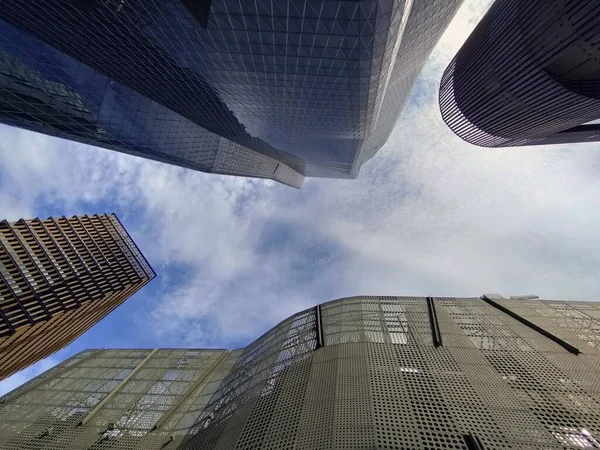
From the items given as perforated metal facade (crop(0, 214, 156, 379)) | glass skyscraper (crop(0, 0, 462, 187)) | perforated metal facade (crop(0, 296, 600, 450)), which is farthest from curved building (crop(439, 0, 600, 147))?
perforated metal facade (crop(0, 214, 156, 379))

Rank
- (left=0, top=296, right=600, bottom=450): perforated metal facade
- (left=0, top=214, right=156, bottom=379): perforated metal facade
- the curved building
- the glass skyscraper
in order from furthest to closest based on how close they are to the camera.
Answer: (left=0, top=214, right=156, bottom=379): perforated metal facade
the curved building
the glass skyscraper
(left=0, top=296, right=600, bottom=450): perforated metal facade

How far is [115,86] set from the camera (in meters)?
66.7

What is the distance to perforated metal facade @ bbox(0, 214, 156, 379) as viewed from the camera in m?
52.0

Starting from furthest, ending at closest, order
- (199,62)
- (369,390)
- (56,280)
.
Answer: (56,280) < (199,62) < (369,390)

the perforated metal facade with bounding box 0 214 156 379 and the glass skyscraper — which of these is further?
the perforated metal facade with bounding box 0 214 156 379

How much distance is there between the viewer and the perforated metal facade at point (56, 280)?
52.0 metres

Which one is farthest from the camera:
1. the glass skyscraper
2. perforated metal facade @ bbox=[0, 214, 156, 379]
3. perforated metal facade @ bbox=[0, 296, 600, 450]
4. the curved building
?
perforated metal facade @ bbox=[0, 214, 156, 379]

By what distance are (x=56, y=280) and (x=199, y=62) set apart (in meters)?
47.9

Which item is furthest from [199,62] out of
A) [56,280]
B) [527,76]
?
[527,76]

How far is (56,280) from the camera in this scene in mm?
60594

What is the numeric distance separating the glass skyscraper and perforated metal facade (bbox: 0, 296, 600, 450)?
92.4 feet

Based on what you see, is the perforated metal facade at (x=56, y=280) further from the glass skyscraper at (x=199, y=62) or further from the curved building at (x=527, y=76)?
the curved building at (x=527, y=76)

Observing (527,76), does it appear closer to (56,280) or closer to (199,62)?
(199,62)

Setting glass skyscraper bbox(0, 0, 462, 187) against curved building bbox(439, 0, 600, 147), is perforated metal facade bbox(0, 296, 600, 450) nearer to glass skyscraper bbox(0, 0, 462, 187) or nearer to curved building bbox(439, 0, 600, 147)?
glass skyscraper bbox(0, 0, 462, 187)
